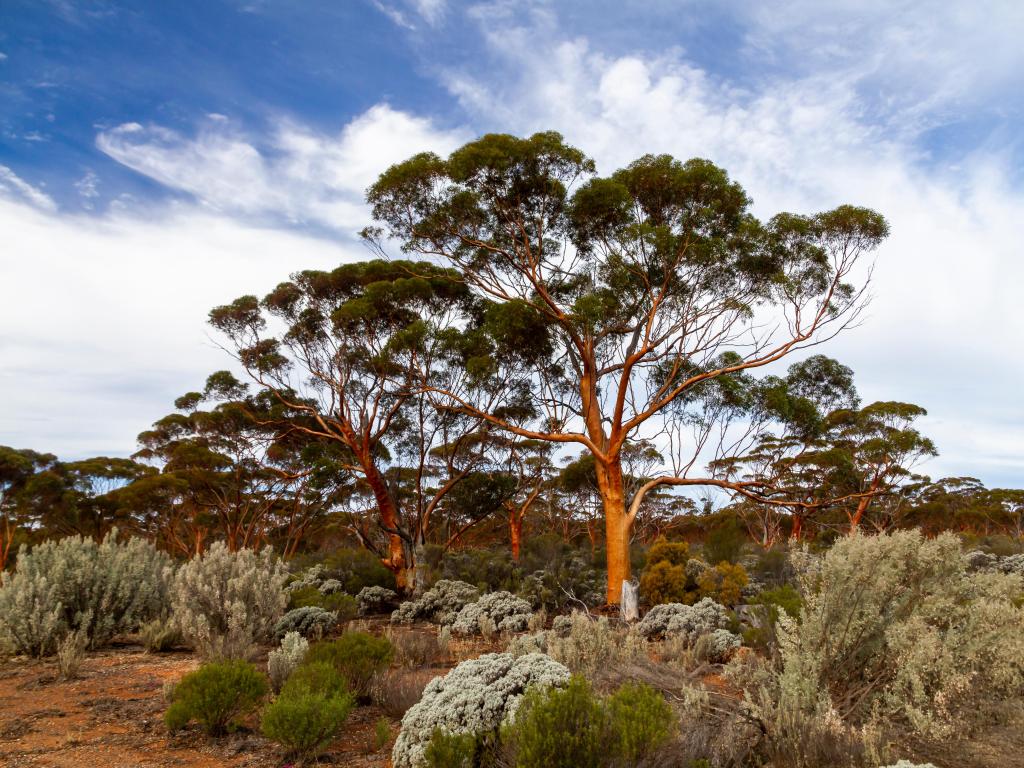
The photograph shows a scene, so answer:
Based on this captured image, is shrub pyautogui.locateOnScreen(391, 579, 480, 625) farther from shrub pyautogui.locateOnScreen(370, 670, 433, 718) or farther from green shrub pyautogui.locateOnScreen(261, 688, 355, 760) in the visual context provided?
green shrub pyautogui.locateOnScreen(261, 688, 355, 760)

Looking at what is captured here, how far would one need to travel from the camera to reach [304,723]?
548 cm

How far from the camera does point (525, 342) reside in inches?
667

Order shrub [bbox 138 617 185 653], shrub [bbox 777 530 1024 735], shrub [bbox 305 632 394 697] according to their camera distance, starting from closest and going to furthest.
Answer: shrub [bbox 777 530 1024 735] < shrub [bbox 305 632 394 697] < shrub [bbox 138 617 185 653]

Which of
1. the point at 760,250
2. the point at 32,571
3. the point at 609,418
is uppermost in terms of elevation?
the point at 760,250

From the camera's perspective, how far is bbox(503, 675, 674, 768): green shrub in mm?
3955

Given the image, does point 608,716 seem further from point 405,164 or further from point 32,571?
point 405,164

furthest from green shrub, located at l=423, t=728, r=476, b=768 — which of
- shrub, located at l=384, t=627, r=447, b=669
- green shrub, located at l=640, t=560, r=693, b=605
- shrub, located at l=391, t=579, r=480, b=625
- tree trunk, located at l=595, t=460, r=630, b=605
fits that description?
green shrub, located at l=640, t=560, r=693, b=605

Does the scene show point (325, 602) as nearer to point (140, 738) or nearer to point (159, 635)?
point (159, 635)

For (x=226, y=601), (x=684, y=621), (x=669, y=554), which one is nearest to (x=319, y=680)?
(x=226, y=601)

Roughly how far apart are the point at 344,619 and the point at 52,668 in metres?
5.63

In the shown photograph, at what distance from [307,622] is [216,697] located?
5.58 metres

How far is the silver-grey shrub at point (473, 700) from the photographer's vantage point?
504 cm

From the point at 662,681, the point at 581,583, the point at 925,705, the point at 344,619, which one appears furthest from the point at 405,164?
the point at 925,705

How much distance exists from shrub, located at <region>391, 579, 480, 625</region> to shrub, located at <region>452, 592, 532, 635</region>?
3.10ft
